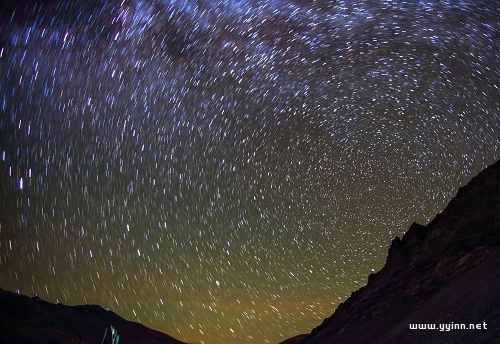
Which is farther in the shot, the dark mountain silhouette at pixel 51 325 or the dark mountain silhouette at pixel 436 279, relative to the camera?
the dark mountain silhouette at pixel 51 325

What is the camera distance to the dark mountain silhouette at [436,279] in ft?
98.0

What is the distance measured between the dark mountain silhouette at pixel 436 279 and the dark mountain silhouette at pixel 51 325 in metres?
30.2

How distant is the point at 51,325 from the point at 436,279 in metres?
75.0

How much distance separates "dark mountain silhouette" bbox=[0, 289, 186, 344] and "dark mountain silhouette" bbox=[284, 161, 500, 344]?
3019 centimetres

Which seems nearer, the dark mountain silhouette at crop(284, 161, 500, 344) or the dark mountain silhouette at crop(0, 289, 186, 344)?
the dark mountain silhouette at crop(284, 161, 500, 344)

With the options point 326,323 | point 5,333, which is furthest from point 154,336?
point 5,333

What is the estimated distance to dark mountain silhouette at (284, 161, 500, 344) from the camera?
29875 millimetres

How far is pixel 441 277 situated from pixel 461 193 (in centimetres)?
2181

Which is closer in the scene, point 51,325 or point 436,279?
point 436,279

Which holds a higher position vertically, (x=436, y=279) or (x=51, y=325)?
(x=51, y=325)

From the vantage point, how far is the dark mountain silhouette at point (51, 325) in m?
53.5

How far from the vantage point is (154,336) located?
16212 cm

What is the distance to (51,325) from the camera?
80.2 m

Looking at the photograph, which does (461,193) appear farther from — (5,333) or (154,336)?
(154,336)
